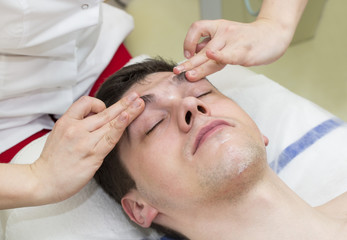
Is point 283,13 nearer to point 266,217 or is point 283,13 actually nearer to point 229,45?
point 229,45

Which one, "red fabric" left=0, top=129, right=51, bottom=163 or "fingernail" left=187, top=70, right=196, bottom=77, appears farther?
"red fabric" left=0, top=129, right=51, bottom=163

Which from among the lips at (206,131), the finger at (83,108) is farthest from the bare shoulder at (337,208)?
the finger at (83,108)

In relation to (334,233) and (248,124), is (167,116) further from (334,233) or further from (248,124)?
(334,233)

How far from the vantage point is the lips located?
895 millimetres

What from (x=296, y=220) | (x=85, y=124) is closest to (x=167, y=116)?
(x=85, y=124)

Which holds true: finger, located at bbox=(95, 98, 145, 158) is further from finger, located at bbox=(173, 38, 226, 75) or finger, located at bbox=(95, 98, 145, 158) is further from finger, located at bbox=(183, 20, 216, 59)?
finger, located at bbox=(183, 20, 216, 59)

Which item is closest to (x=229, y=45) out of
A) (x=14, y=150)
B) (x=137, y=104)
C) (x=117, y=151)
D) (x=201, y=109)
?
(x=201, y=109)

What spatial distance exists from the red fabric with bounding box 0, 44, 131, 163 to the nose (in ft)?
2.05

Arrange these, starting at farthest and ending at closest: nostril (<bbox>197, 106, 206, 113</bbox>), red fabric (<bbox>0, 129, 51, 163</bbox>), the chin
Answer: red fabric (<bbox>0, 129, 51, 163</bbox>)
nostril (<bbox>197, 106, 206, 113</bbox>)
the chin

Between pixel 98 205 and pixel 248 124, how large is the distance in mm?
533

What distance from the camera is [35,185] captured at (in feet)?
3.05

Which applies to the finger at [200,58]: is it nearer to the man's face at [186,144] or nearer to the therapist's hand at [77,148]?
the man's face at [186,144]

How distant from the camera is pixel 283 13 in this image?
115 cm

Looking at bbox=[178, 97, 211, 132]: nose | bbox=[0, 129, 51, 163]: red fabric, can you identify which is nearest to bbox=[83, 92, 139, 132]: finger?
bbox=[178, 97, 211, 132]: nose
